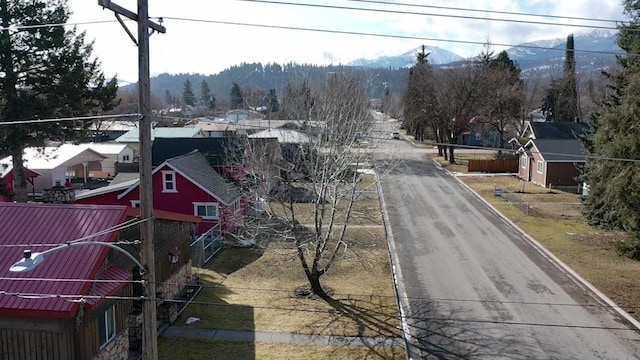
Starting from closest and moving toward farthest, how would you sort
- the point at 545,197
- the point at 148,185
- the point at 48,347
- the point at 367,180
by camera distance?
the point at 148,185
the point at 48,347
the point at 545,197
the point at 367,180

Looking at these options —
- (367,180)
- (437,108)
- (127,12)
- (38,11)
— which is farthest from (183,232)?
(437,108)

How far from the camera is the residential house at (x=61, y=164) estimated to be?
139ft

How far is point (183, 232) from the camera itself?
21641mm

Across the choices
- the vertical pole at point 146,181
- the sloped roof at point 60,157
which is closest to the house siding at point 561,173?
the sloped roof at point 60,157

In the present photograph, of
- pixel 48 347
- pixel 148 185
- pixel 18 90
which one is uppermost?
pixel 18 90

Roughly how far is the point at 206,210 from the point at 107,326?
15.9 metres

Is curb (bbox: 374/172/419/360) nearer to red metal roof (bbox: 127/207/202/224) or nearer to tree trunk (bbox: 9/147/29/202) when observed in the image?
red metal roof (bbox: 127/207/202/224)

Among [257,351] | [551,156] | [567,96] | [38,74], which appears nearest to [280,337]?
[257,351]

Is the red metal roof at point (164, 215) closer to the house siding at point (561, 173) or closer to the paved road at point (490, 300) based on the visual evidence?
the paved road at point (490, 300)

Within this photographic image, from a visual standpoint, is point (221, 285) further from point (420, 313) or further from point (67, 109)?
point (67, 109)

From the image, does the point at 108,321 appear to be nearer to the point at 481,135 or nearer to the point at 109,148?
the point at 109,148

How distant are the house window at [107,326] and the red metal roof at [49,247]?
5.74 feet

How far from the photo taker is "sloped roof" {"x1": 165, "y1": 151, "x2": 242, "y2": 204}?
29.6 meters

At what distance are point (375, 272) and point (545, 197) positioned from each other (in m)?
22.0
